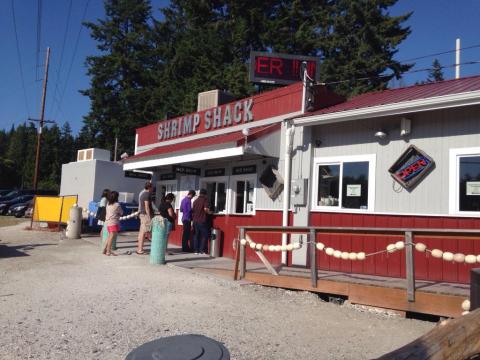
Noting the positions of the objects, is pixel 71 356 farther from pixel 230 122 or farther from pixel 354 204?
pixel 230 122

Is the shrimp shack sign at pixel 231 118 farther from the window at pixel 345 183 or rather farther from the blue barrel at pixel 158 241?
the blue barrel at pixel 158 241

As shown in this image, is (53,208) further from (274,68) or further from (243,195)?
(274,68)

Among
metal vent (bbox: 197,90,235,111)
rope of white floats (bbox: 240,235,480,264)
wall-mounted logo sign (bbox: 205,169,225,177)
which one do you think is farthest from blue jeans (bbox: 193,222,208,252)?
metal vent (bbox: 197,90,235,111)

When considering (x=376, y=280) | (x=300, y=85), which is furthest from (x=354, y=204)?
(x=300, y=85)

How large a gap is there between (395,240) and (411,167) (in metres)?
1.38

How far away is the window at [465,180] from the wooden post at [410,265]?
7.35ft

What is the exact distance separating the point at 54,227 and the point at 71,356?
14833 millimetres

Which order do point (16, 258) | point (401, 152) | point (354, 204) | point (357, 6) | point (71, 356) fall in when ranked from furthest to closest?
1. point (357, 6)
2. point (16, 258)
3. point (354, 204)
4. point (401, 152)
5. point (71, 356)

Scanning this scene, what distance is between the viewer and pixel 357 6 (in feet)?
A: 104

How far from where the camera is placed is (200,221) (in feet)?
39.7

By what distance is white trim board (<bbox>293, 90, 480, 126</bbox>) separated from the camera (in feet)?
24.9

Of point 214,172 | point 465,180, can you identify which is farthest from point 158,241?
point 465,180

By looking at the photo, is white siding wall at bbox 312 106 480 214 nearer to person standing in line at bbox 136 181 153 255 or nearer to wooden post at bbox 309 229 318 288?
wooden post at bbox 309 229 318 288

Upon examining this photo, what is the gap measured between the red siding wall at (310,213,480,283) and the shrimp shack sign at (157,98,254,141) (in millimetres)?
3886
